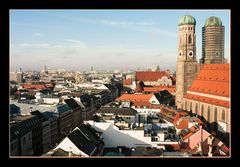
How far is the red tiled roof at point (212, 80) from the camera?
76.5ft

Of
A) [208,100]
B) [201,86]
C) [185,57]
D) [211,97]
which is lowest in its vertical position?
[208,100]

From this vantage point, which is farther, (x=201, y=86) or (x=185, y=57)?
(x=185, y=57)

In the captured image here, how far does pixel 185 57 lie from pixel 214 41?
12587 millimetres

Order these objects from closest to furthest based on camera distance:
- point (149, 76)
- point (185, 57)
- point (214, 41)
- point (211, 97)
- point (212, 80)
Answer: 1. point (211, 97)
2. point (212, 80)
3. point (185, 57)
4. point (214, 41)
5. point (149, 76)

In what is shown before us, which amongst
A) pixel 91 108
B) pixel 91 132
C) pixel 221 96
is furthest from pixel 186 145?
pixel 91 108

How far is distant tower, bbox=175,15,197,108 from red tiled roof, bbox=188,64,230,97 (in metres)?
1.88

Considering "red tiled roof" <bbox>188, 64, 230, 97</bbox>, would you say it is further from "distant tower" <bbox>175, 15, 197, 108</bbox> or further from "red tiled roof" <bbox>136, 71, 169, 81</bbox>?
"red tiled roof" <bbox>136, 71, 169, 81</bbox>

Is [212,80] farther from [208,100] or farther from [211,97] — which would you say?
[208,100]

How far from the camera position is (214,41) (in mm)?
41156

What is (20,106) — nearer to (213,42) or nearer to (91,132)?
(91,132)

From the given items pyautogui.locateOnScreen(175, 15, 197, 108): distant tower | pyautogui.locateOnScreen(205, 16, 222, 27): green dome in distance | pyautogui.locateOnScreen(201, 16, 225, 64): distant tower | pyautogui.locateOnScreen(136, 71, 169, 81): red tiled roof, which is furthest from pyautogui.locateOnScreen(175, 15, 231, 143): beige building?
pyautogui.locateOnScreen(136, 71, 169, 81): red tiled roof

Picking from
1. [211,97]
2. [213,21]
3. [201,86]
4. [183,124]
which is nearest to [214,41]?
[213,21]

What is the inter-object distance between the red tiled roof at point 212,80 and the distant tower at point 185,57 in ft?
6.15
